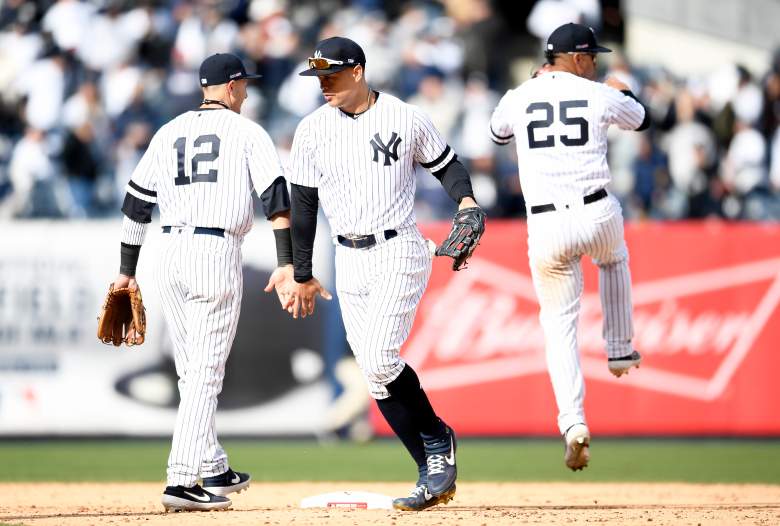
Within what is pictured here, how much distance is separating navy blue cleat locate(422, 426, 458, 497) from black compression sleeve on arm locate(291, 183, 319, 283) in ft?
3.29

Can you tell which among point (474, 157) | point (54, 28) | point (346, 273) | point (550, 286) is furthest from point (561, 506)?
point (54, 28)

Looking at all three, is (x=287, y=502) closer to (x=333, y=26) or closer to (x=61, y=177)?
(x=61, y=177)

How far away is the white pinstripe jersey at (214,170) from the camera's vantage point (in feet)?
21.0

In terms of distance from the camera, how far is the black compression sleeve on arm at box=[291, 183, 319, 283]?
6.30 metres

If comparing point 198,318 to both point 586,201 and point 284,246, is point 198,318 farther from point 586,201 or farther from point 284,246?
point 586,201

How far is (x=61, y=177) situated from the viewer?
12.7 meters

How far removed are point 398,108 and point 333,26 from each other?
876cm

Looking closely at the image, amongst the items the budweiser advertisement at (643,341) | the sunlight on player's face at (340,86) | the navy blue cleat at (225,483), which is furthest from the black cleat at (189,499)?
the budweiser advertisement at (643,341)

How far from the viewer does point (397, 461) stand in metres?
10.0

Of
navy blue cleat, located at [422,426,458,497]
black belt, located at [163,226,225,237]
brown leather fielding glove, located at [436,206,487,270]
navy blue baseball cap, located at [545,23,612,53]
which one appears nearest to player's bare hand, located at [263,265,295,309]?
black belt, located at [163,226,225,237]

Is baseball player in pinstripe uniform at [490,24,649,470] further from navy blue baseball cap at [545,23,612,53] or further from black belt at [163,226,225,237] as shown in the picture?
black belt at [163,226,225,237]

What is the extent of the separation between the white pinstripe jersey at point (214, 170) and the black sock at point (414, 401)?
1087 millimetres

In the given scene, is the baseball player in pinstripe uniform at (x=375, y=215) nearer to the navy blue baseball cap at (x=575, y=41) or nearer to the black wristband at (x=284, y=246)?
the black wristband at (x=284, y=246)

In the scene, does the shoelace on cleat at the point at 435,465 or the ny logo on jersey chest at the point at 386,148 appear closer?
the ny logo on jersey chest at the point at 386,148
